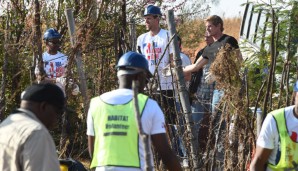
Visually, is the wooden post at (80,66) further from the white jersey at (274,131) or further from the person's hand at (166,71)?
the white jersey at (274,131)

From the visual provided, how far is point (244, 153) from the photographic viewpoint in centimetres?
808

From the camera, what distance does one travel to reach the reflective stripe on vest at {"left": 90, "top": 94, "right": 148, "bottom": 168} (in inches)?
236

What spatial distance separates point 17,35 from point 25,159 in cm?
669

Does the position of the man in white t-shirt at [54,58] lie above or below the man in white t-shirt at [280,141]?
above

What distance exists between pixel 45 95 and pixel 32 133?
0.34 m

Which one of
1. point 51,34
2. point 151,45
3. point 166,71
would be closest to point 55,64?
point 51,34

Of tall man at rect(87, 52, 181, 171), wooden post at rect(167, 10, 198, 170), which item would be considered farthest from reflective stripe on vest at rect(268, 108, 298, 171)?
wooden post at rect(167, 10, 198, 170)

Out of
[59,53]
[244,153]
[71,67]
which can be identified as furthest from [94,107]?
[59,53]

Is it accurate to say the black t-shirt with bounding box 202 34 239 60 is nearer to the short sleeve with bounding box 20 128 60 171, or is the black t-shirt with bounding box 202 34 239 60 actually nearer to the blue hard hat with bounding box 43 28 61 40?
the blue hard hat with bounding box 43 28 61 40

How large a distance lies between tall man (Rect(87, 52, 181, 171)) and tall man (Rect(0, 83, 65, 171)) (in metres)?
0.99

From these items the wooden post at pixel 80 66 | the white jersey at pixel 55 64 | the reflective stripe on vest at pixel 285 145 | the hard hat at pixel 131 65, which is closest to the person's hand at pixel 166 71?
the wooden post at pixel 80 66

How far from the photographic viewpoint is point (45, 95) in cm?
502

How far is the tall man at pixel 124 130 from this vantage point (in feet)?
19.7

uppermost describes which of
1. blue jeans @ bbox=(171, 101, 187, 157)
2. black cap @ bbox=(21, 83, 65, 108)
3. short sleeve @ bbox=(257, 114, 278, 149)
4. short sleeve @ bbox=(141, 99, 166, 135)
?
black cap @ bbox=(21, 83, 65, 108)
